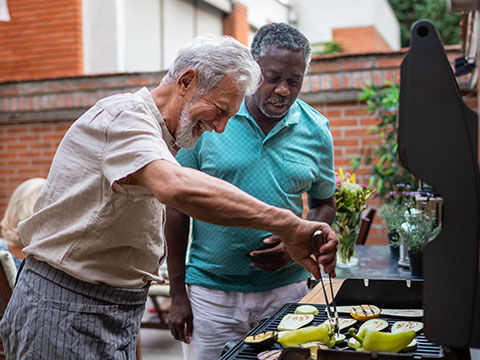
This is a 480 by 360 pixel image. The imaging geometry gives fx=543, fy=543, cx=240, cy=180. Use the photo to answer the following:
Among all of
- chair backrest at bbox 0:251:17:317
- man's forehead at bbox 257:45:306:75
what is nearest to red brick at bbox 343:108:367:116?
man's forehead at bbox 257:45:306:75

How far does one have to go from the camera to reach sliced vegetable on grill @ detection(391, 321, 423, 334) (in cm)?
151

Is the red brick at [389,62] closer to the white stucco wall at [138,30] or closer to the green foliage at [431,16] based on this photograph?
the white stucco wall at [138,30]

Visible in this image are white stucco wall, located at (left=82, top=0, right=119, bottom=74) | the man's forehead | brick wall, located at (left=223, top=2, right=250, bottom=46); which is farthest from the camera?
brick wall, located at (left=223, top=2, right=250, bottom=46)

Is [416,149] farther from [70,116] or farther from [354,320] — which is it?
[70,116]

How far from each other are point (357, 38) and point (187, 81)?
13.7 m

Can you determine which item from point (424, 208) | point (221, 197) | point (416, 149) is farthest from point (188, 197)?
point (424, 208)

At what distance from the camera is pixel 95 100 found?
5793 mm

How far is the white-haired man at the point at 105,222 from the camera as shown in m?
1.46

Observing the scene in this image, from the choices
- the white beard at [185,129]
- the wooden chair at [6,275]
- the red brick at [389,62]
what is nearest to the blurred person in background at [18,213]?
the wooden chair at [6,275]

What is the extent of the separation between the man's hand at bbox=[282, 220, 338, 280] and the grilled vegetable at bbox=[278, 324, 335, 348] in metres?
0.14

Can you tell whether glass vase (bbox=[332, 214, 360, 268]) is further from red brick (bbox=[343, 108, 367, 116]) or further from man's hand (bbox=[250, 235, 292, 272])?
red brick (bbox=[343, 108, 367, 116])

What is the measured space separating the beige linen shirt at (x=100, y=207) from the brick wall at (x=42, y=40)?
17.6ft

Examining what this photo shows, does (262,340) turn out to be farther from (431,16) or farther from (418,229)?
(431,16)

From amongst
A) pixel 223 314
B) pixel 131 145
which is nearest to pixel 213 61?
pixel 131 145
